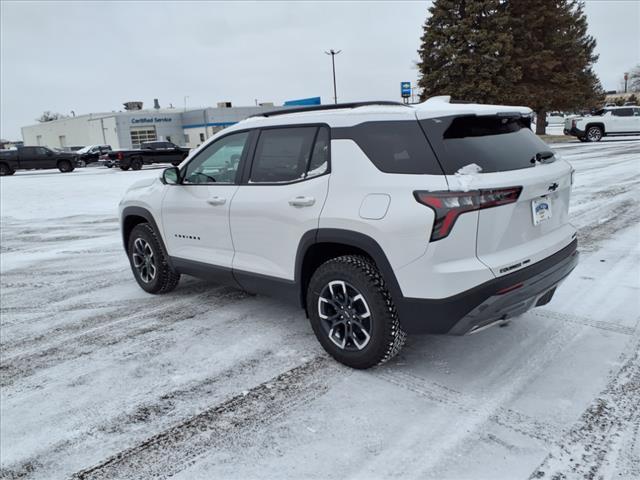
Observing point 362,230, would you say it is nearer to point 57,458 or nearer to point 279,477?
point 279,477

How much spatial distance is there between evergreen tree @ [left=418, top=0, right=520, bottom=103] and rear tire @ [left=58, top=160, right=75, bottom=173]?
22.6m

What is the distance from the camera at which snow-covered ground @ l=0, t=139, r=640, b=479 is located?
264 centimetres

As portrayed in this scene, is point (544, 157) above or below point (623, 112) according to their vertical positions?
below

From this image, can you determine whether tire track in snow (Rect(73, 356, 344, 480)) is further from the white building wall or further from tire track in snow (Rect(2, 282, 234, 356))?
the white building wall

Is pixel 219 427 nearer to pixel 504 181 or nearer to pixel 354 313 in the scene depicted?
pixel 354 313

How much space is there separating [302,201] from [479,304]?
140cm

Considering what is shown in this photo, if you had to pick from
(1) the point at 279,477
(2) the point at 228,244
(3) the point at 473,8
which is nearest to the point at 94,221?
(2) the point at 228,244

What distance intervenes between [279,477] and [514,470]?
3.82 feet

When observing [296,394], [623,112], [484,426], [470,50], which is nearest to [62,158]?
[470,50]

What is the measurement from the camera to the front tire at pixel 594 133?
27347 millimetres

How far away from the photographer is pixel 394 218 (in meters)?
3.06

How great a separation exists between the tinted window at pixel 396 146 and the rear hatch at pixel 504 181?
6cm

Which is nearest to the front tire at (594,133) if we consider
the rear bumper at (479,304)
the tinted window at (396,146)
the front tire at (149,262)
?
the front tire at (149,262)

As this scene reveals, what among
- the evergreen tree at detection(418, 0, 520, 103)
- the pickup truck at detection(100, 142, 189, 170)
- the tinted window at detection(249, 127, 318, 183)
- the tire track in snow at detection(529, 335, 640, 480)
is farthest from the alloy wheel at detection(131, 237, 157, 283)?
the evergreen tree at detection(418, 0, 520, 103)
